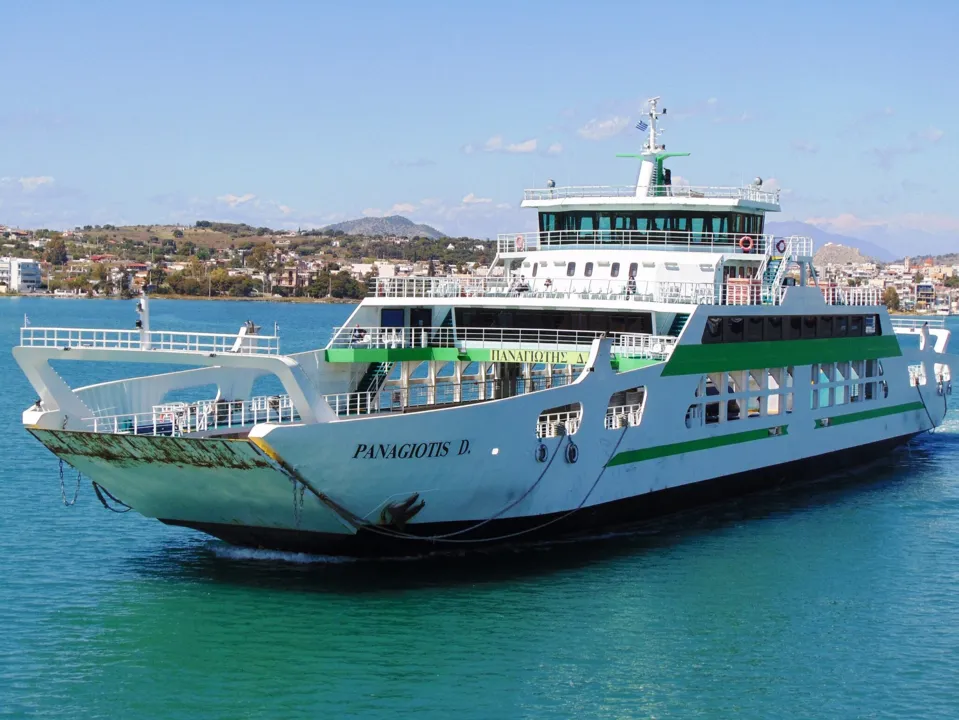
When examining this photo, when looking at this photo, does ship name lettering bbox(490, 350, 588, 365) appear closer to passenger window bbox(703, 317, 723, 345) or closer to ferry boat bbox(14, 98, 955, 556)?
ferry boat bbox(14, 98, 955, 556)

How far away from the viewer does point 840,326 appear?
32594 millimetres

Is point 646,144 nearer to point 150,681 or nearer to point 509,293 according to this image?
point 509,293

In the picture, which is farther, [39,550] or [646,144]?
[646,144]

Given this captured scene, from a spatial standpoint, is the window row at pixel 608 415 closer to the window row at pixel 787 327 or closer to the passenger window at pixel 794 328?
the window row at pixel 787 327

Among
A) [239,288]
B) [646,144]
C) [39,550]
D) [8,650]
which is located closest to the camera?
[8,650]

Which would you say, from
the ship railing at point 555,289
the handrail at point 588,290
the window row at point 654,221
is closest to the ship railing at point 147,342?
the ship railing at point 555,289

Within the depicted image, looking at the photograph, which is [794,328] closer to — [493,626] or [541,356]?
[541,356]

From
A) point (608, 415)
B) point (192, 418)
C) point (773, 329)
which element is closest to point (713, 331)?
point (773, 329)

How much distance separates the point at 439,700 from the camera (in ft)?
56.4

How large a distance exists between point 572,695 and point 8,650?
853 centimetres

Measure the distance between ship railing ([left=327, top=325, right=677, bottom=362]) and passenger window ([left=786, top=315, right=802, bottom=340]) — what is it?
17.4 ft

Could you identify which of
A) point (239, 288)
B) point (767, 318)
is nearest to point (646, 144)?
point (767, 318)

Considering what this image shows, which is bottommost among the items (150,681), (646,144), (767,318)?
(150,681)

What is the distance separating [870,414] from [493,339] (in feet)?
41.6
